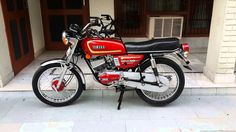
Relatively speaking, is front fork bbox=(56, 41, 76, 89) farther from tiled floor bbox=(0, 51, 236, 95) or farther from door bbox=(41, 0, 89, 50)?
door bbox=(41, 0, 89, 50)

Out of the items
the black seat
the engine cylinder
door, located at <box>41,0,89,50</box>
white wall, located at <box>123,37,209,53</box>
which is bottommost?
white wall, located at <box>123,37,209,53</box>

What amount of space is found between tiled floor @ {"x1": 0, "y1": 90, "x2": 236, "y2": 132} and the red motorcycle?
0.15 m

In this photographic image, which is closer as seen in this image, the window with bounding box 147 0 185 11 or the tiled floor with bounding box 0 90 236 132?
the tiled floor with bounding box 0 90 236 132

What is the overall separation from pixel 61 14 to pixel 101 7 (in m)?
0.82

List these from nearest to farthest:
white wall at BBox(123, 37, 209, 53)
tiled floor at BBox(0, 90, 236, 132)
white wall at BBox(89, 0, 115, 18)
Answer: tiled floor at BBox(0, 90, 236, 132) < white wall at BBox(89, 0, 115, 18) < white wall at BBox(123, 37, 209, 53)

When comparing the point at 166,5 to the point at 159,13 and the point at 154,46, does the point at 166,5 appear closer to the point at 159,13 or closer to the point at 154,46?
the point at 159,13

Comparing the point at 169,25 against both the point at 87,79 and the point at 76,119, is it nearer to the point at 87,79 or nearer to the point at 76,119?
the point at 87,79

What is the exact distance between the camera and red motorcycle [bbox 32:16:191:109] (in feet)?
8.26

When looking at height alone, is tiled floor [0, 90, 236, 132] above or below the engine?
below

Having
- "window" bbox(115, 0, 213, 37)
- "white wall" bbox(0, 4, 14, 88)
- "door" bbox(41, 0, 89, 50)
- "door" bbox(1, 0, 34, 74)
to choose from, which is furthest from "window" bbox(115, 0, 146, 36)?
"white wall" bbox(0, 4, 14, 88)

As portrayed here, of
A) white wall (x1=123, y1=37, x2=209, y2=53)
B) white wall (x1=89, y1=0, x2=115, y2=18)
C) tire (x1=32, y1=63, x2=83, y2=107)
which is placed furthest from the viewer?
white wall (x1=123, y1=37, x2=209, y2=53)

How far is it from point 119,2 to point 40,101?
2.50 m

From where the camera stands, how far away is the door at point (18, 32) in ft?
10.5

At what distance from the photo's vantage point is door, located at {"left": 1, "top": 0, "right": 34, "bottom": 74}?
3.20 metres
